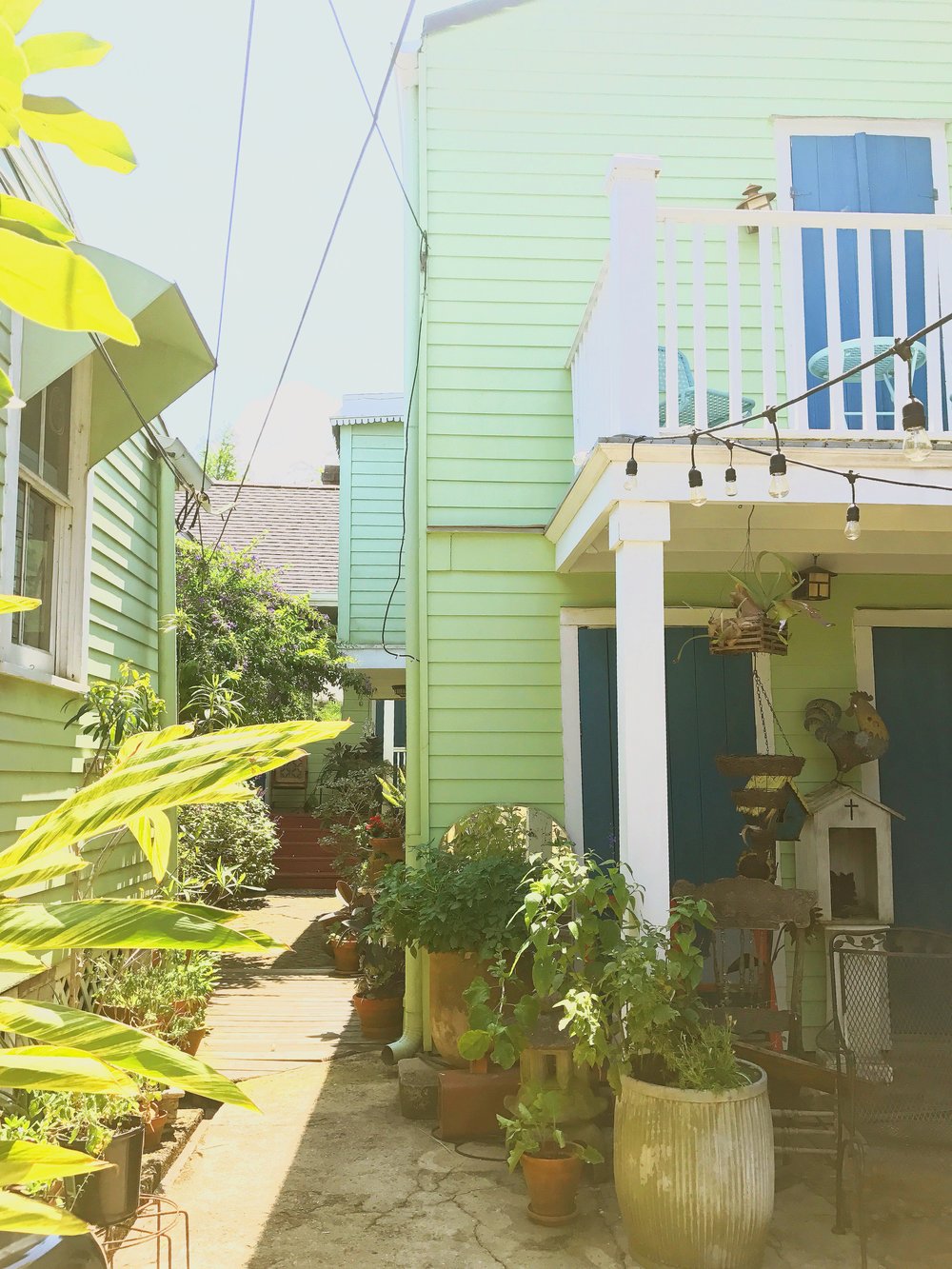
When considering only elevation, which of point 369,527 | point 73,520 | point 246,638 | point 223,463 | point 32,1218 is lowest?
point 32,1218

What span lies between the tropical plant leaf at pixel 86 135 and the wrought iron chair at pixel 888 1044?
338 centimetres

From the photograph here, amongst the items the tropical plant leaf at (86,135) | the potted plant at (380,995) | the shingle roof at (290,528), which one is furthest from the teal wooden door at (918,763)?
the shingle roof at (290,528)

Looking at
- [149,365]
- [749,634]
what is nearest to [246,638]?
[149,365]

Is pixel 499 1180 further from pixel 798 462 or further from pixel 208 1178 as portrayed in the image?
pixel 798 462

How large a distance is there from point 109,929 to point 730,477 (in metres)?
3.45

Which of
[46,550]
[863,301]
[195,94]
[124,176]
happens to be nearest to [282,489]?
[195,94]

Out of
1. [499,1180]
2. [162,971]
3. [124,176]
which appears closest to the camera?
[124,176]

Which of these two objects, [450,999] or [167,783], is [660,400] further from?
[167,783]

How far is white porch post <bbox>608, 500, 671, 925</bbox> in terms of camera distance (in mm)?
3906

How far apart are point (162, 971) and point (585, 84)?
553 centimetres

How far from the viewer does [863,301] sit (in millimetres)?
4289

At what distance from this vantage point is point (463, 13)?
20.0ft

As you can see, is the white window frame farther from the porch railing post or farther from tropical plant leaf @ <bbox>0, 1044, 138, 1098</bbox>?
tropical plant leaf @ <bbox>0, 1044, 138, 1098</bbox>

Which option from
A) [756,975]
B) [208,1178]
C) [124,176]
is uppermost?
[124,176]
